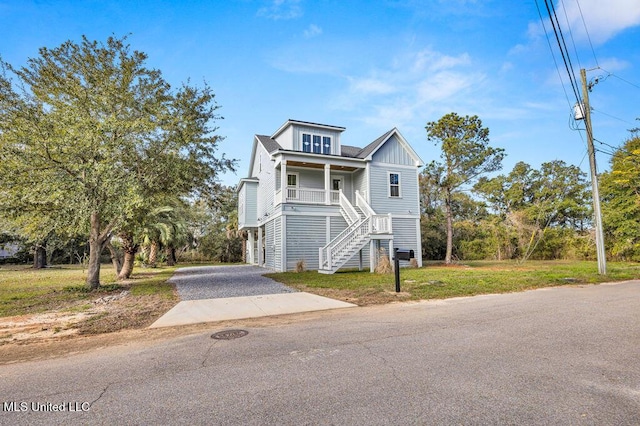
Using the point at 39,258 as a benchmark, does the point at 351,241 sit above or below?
above

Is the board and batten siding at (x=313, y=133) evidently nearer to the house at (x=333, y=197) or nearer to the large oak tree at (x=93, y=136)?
the house at (x=333, y=197)

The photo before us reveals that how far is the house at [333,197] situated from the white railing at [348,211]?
6 cm

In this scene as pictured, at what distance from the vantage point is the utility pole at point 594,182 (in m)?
13.8

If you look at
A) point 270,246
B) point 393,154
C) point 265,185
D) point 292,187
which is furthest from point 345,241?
point 265,185

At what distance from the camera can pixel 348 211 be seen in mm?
17922

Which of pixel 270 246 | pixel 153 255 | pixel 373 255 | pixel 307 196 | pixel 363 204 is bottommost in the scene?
pixel 153 255

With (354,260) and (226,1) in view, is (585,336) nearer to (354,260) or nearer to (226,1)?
(354,260)

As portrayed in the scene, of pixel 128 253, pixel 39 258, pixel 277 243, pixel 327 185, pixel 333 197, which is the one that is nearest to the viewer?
pixel 128 253

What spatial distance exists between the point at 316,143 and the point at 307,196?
11.4 feet

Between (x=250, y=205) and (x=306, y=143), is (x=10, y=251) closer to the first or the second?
(x=250, y=205)

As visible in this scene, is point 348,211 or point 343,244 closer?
point 343,244

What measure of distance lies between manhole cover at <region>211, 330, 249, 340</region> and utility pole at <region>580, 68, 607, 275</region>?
15603mm

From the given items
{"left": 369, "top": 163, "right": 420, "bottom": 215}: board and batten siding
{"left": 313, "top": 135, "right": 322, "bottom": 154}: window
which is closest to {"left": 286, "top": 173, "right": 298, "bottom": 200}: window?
{"left": 313, "top": 135, "right": 322, "bottom": 154}: window

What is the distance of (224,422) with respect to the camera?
253cm
